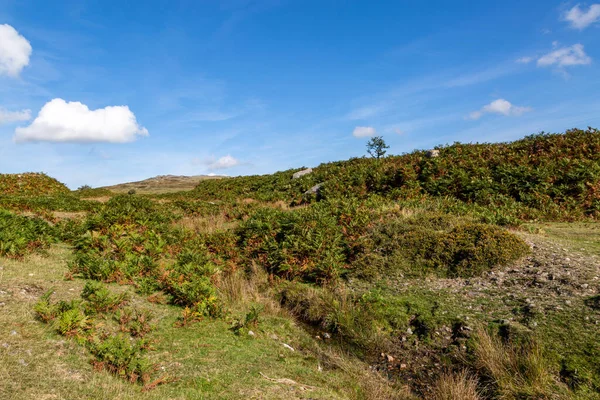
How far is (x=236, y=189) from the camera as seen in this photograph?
112 feet

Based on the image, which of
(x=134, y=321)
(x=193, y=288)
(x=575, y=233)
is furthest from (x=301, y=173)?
(x=134, y=321)

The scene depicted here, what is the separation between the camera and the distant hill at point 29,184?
26922mm

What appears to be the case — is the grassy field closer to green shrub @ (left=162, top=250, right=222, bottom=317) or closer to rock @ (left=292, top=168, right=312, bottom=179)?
green shrub @ (left=162, top=250, right=222, bottom=317)

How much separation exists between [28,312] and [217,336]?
3122mm

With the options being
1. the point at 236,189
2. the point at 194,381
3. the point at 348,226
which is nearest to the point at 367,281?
the point at 348,226

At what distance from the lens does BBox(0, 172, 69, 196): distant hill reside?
26922 mm

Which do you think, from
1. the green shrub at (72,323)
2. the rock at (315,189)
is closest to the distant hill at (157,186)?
the rock at (315,189)

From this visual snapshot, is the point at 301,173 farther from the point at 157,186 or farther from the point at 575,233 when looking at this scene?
the point at 157,186

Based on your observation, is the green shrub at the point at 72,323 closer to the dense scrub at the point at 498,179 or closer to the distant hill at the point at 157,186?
the dense scrub at the point at 498,179

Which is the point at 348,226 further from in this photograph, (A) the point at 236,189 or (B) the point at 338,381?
(A) the point at 236,189

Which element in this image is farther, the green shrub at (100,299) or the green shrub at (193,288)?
the green shrub at (193,288)

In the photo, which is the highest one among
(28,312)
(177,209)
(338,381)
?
(177,209)

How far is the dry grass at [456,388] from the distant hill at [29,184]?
2969 centimetres

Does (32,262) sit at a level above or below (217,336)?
above
